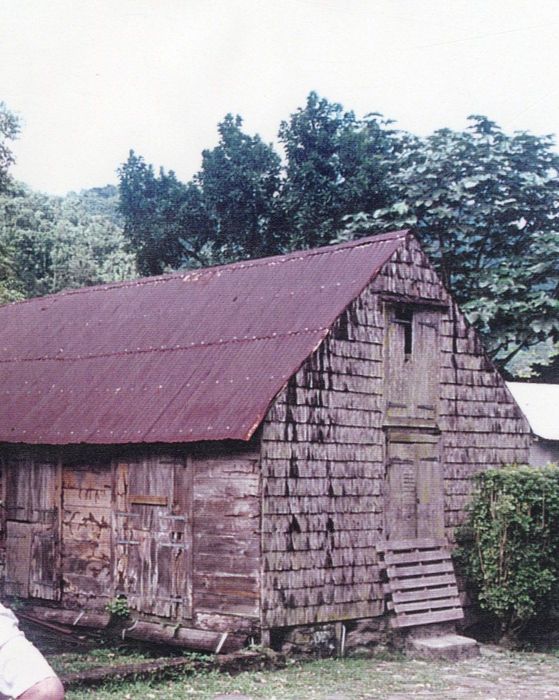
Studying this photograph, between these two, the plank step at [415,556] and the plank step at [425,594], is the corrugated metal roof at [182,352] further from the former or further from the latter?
the plank step at [425,594]

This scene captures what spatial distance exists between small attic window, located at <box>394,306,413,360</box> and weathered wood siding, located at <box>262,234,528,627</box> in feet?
0.73

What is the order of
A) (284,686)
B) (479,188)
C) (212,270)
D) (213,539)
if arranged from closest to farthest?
1. (284,686)
2. (213,539)
3. (212,270)
4. (479,188)

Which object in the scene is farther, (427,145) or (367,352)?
(427,145)

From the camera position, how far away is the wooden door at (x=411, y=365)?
661 inches

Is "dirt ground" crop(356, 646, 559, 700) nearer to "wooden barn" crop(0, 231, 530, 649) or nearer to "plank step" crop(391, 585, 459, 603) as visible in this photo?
"plank step" crop(391, 585, 459, 603)

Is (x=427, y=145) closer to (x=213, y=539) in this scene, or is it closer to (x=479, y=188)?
(x=479, y=188)

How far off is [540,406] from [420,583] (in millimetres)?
13473

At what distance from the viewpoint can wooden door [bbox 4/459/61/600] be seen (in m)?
17.6

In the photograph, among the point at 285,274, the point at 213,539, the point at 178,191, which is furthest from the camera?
the point at 178,191

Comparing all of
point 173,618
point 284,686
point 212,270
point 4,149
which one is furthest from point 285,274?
point 4,149

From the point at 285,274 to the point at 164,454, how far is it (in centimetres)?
391

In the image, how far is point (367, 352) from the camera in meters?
16.4

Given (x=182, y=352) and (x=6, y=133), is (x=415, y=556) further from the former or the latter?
(x=6, y=133)

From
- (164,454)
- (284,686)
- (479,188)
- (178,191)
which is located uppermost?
(178,191)
